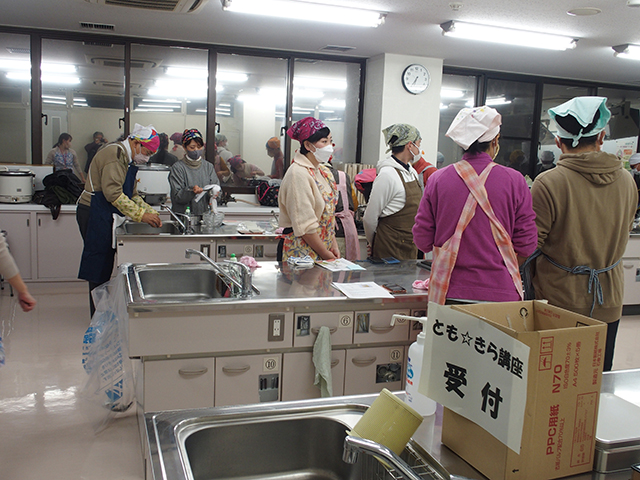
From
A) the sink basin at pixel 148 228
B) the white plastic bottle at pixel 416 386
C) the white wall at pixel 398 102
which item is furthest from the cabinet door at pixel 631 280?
the white plastic bottle at pixel 416 386

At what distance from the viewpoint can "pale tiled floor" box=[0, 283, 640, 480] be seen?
2.33 metres

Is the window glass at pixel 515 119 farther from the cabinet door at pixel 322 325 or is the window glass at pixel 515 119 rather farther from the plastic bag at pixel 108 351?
the plastic bag at pixel 108 351

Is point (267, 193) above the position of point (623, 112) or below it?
below

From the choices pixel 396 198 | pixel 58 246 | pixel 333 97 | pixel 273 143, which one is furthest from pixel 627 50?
pixel 58 246

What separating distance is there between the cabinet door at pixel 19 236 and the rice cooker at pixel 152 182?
45.4 inches

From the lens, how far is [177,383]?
84.6 inches

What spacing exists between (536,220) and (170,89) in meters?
4.78

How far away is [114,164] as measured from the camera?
11.8 ft

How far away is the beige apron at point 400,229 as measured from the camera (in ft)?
11.0

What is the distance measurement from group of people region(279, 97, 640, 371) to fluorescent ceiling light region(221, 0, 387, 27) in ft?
8.77

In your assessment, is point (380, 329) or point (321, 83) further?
point (321, 83)

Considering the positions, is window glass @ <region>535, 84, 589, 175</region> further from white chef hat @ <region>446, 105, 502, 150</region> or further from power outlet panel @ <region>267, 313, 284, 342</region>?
power outlet panel @ <region>267, 313, 284, 342</region>

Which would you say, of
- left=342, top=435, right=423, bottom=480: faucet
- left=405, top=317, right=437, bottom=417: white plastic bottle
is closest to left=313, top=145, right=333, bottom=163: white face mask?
left=405, top=317, right=437, bottom=417: white plastic bottle

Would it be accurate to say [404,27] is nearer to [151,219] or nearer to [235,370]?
[151,219]
